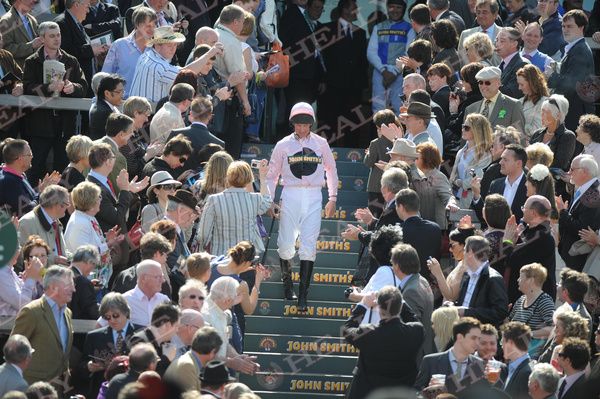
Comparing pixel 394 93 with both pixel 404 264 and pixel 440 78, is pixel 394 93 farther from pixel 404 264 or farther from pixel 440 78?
pixel 404 264

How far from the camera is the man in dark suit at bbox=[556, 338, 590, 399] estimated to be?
7.76 meters

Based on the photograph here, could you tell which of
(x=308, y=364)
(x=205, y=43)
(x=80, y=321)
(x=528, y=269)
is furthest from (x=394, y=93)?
(x=80, y=321)

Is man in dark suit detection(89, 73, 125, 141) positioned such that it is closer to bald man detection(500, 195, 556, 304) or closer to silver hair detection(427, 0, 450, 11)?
bald man detection(500, 195, 556, 304)

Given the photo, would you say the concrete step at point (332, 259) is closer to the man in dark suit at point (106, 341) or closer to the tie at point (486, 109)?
the tie at point (486, 109)

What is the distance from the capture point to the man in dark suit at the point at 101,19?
13.9 metres

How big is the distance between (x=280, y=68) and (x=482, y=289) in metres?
5.93

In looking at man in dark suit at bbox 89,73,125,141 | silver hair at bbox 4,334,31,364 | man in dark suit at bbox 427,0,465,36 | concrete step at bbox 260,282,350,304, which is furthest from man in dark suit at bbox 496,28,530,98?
silver hair at bbox 4,334,31,364

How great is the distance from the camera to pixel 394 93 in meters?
14.4

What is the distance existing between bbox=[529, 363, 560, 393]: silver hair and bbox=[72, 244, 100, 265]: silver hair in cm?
363

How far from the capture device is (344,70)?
15023 mm

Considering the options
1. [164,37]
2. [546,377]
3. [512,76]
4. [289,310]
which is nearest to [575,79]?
[512,76]

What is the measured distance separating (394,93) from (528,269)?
20.1 feet

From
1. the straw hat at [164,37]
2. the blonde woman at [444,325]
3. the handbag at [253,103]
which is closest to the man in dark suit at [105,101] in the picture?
the straw hat at [164,37]

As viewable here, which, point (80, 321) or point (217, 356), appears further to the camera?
point (80, 321)
